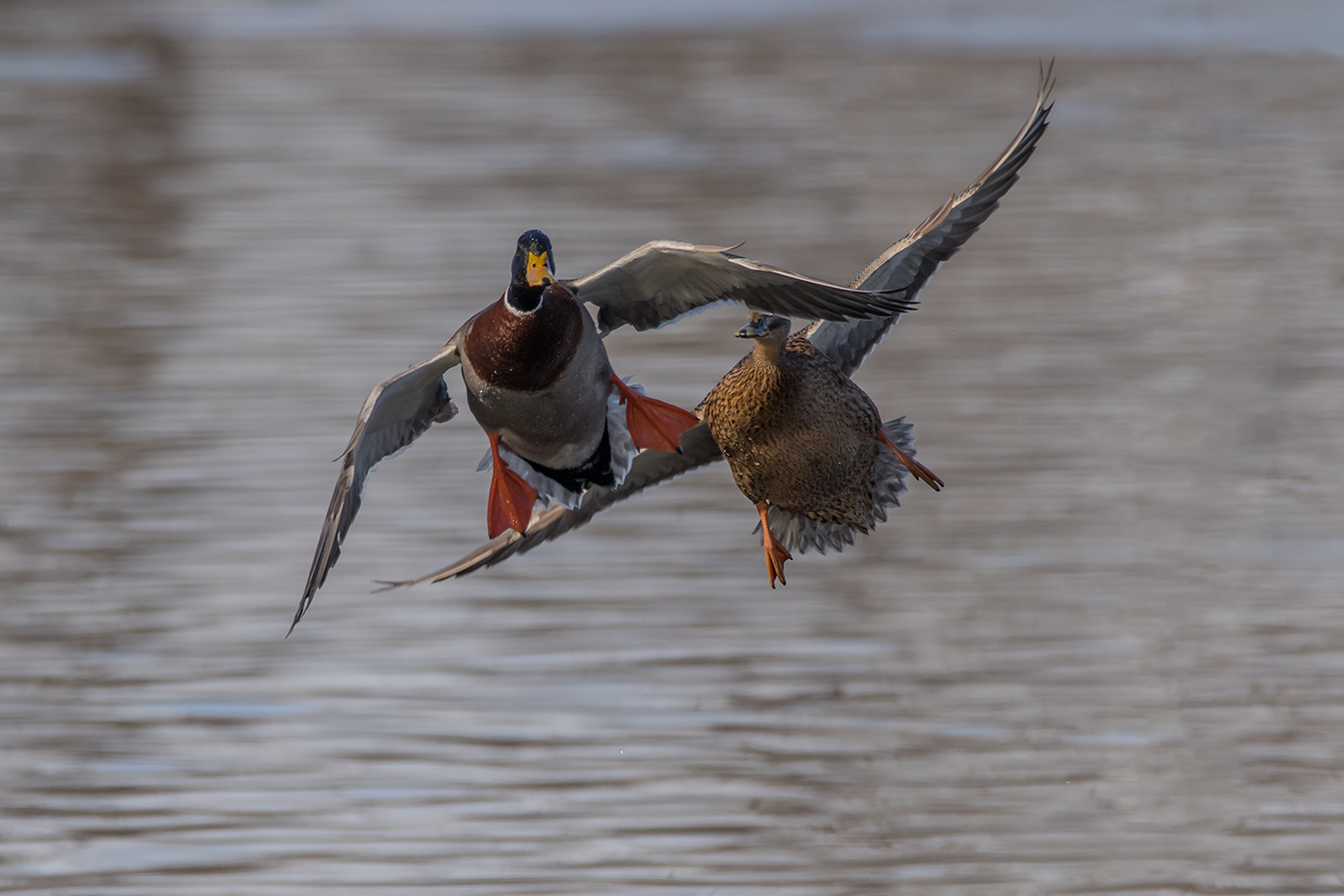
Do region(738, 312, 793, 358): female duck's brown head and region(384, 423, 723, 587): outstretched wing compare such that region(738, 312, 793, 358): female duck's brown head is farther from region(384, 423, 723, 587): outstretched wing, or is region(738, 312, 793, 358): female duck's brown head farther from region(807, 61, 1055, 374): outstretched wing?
region(384, 423, 723, 587): outstretched wing

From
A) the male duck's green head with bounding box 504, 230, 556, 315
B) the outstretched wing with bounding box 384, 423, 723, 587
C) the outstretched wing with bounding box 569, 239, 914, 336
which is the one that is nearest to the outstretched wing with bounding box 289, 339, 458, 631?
the male duck's green head with bounding box 504, 230, 556, 315

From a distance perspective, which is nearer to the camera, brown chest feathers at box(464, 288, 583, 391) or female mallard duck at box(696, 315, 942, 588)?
brown chest feathers at box(464, 288, 583, 391)

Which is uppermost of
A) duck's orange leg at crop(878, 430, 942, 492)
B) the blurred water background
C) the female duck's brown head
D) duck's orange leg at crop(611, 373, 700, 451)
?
the female duck's brown head

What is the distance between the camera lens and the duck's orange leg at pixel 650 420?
525 cm

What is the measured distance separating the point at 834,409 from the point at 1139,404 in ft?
20.2

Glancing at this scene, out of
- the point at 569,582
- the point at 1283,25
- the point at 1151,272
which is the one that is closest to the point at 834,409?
the point at 569,582

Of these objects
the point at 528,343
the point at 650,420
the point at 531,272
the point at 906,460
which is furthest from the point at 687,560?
the point at 531,272

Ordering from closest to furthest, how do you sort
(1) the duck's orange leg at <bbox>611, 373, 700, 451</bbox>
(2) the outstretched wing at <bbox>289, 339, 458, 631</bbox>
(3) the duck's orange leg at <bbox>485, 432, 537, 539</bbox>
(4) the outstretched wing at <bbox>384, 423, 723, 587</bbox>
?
(2) the outstretched wing at <bbox>289, 339, 458, 631</bbox> → (3) the duck's orange leg at <bbox>485, 432, 537, 539</bbox> → (1) the duck's orange leg at <bbox>611, 373, 700, 451</bbox> → (4) the outstretched wing at <bbox>384, 423, 723, 587</bbox>

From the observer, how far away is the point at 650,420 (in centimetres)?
529

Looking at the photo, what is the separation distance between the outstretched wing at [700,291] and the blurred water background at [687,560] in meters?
2.59

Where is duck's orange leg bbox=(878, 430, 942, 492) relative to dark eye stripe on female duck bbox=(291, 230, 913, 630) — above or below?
below

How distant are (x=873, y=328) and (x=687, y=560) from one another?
335 cm

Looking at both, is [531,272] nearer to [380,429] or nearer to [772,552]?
[380,429]

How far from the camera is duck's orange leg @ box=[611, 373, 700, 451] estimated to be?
5246 mm
